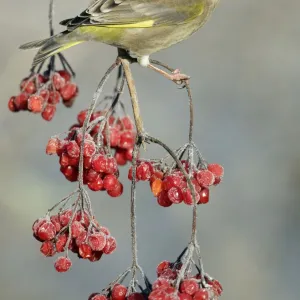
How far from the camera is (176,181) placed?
9.88 ft

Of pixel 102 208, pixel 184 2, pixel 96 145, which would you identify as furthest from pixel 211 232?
pixel 96 145

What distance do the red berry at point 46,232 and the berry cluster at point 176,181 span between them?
1.31ft

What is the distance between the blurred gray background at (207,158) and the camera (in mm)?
8438

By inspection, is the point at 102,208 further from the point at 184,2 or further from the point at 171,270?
the point at 171,270

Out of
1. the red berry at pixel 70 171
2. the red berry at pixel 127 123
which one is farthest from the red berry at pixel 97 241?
the red berry at pixel 127 123

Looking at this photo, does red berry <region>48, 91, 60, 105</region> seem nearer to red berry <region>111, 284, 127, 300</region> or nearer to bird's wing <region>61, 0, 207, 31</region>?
bird's wing <region>61, 0, 207, 31</region>

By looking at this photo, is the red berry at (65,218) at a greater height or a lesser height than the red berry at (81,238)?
greater

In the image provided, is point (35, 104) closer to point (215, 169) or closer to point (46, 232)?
point (46, 232)

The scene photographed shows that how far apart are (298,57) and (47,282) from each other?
563cm

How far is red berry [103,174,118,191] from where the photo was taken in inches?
127

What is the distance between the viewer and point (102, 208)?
884 centimetres

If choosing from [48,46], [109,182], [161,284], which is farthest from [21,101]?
[161,284]

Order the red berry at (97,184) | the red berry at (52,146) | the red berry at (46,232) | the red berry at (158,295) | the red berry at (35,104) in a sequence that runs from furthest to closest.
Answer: the red berry at (35,104) < the red berry at (52,146) < the red berry at (97,184) < the red berry at (46,232) < the red berry at (158,295)

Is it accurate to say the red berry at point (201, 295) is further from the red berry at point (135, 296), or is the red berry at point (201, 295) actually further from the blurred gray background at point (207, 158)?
the blurred gray background at point (207, 158)
